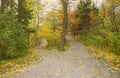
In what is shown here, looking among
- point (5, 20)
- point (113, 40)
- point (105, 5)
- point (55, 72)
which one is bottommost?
point (55, 72)

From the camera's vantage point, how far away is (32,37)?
140 ft

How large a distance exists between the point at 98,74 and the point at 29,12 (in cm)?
1944

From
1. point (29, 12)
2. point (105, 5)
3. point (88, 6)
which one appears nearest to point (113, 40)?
point (105, 5)

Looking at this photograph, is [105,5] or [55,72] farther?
[105,5]

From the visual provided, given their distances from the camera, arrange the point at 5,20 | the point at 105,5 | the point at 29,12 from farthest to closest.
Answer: the point at 29,12 → the point at 105,5 → the point at 5,20

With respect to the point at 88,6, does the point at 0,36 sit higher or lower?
lower

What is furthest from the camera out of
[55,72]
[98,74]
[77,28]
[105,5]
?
[77,28]

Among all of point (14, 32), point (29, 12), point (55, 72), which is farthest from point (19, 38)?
point (29, 12)

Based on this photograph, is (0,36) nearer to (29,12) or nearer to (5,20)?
(5,20)

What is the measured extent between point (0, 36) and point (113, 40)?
8.49 m

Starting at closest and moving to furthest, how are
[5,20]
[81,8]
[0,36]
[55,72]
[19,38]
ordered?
[55,72] < [0,36] < [5,20] < [19,38] < [81,8]

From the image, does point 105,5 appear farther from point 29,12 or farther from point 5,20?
point 5,20

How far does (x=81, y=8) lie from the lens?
38562 millimetres

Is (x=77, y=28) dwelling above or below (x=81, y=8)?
below
